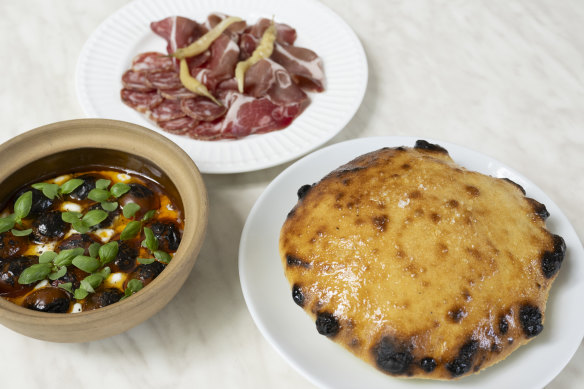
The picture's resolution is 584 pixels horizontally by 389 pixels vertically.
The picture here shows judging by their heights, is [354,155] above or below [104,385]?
above

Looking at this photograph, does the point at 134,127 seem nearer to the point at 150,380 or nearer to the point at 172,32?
the point at 150,380

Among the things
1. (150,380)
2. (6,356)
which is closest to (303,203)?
(150,380)

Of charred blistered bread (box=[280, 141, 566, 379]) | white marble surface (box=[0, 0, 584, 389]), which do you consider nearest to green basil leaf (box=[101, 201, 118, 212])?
white marble surface (box=[0, 0, 584, 389])

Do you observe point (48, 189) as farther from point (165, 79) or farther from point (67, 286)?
point (165, 79)

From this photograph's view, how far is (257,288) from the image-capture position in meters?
1.80

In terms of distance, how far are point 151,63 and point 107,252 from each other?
51.4 inches

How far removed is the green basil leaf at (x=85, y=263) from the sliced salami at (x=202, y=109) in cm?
98

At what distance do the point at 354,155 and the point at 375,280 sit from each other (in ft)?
2.28

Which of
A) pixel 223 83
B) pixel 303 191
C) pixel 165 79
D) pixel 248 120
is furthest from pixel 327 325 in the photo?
pixel 165 79

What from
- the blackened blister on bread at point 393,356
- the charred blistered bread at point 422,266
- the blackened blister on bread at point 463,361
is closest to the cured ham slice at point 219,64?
the charred blistered bread at point 422,266

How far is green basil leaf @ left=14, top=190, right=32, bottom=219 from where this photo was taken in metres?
1.75

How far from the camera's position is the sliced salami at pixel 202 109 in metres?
2.47

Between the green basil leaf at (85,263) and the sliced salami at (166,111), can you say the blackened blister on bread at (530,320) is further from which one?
the sliced salami at (166,111)

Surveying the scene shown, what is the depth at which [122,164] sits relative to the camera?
195cm
